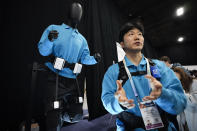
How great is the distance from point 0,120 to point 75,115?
0.70 meters

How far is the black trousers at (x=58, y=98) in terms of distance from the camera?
971mm

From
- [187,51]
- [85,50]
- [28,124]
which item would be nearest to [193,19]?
[187,51]

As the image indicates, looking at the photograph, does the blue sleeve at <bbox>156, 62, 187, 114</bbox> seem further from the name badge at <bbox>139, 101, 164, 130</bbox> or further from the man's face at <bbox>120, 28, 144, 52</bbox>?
the man's face at <bbox>120, 28, 144, 52</bbox>

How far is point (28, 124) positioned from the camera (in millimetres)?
799

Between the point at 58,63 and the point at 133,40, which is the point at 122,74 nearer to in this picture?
the point at 133,40

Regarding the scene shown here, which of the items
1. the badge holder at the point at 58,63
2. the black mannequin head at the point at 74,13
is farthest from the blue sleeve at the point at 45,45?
the black mannequin head at the point at 74,13

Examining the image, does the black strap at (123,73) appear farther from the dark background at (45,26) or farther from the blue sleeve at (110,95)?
the dark background at (45,26)

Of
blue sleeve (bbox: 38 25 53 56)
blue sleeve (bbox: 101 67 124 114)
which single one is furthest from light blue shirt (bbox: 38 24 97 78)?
blue sleeve (bbox: 101 67 124 114)

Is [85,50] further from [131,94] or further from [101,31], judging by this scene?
[101,31]

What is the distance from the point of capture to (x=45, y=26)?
1.51 m

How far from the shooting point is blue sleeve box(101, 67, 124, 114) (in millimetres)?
623

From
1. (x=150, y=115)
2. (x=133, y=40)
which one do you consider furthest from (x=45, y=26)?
(x=150, y=115)

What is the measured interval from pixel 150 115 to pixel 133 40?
1.80 feet

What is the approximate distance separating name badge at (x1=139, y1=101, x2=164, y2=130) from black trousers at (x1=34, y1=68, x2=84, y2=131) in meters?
0.77
